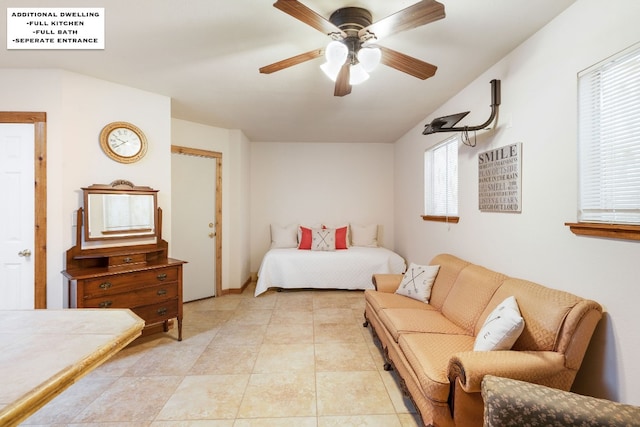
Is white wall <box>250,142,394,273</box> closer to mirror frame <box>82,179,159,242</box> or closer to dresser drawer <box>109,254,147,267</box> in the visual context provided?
mirror frame <box>82,179,159,242</box>

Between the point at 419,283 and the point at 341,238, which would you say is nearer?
the point at 419,283

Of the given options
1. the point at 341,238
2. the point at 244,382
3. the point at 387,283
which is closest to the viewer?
the point at 244,382

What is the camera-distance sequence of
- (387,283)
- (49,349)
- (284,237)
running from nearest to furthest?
(49,349) < (387,283) < (284,237)

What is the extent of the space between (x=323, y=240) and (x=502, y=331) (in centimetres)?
328

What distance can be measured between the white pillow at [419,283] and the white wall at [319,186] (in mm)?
2409

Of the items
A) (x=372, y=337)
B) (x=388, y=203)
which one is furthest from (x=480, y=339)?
(x=388, y=203)

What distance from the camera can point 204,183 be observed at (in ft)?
13.2

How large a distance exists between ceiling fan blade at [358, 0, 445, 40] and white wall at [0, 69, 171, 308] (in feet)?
8.38

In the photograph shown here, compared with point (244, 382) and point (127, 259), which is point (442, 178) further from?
point (127, 259)

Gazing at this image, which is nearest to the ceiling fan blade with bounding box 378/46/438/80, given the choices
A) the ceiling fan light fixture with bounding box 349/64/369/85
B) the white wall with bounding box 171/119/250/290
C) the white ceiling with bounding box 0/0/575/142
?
the ceiling fan light fixture with bounding box 349/64/369/85

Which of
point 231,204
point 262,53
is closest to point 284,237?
point 231,204

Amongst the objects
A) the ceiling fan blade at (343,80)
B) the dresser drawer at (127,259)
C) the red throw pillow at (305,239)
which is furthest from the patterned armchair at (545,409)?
the red throw pillow at (305,239)

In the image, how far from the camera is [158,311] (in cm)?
257

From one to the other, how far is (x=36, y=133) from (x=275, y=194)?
3.20 meters
